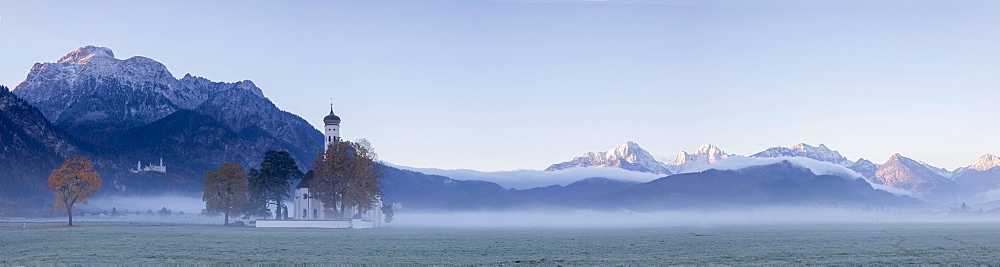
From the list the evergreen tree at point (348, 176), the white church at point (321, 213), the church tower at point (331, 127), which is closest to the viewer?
the white church at point (321, 213)

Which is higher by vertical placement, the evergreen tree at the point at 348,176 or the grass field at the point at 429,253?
the evergreen tree at the point at 348,176

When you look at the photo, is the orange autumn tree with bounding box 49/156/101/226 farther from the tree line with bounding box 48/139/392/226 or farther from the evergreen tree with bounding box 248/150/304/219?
the evergreen tree with bounding box 248/150/304/219

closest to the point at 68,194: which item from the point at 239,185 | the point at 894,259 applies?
the point at 239,185

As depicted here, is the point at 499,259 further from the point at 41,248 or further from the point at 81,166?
the point at 81,166

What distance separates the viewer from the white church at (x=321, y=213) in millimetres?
122688

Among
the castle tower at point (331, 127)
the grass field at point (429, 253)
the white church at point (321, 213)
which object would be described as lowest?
the grass field at point (429, 253)

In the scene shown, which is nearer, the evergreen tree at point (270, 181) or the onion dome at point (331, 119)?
the evergreen tree at point (270, 181)

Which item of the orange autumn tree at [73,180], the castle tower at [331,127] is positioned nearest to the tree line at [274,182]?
the orange autumn tree at [73,180]

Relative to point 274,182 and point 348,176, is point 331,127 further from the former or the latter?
point 348,176

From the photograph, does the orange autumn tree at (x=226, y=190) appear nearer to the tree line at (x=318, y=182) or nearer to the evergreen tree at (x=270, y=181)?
the tree line at (x=318, y=182)

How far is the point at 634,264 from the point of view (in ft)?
171

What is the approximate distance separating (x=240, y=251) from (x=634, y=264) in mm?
29410

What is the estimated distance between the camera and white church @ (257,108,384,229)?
122688 millimetres

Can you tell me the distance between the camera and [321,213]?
464 ft
